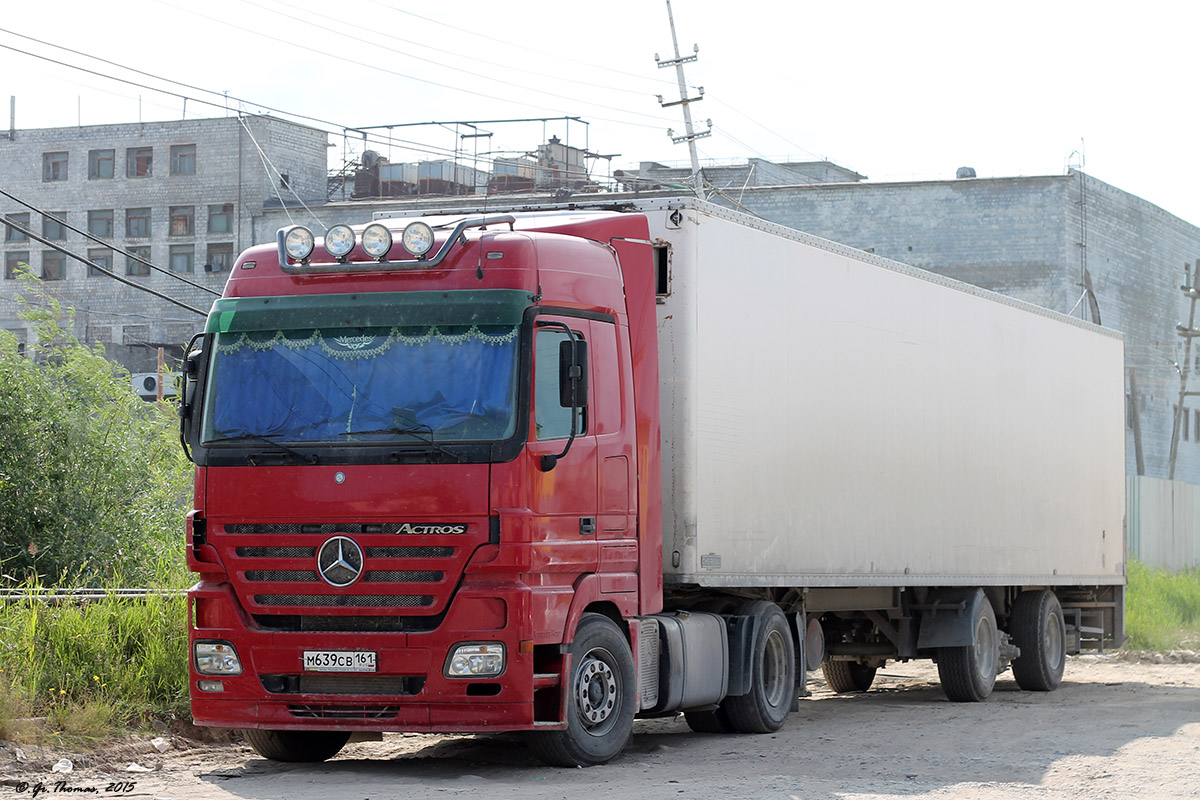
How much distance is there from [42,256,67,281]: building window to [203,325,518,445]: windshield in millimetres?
68188

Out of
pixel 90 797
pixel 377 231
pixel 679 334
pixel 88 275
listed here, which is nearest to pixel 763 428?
pixel 679 334

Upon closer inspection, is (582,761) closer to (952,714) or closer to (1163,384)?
(952,714)

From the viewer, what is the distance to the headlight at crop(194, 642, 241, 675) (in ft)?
34.3

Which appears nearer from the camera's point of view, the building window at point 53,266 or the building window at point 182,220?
the building window at point 182,220

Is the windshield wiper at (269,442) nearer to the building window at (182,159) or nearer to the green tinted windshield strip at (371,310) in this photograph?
the green tinted windshield strip at (371,310)

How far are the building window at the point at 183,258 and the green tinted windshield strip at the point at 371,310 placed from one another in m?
62.1

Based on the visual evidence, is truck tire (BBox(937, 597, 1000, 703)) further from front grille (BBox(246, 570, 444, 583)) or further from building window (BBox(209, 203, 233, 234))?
building window (BBox(209, 203, 233, 234))

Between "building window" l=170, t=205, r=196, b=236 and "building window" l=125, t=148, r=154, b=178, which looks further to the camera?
"building window" l=125, t=148, r=154, b=178

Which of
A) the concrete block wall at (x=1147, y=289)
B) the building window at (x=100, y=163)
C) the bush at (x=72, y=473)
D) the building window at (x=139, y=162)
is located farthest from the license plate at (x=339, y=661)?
the building window at (x=100, y=163)

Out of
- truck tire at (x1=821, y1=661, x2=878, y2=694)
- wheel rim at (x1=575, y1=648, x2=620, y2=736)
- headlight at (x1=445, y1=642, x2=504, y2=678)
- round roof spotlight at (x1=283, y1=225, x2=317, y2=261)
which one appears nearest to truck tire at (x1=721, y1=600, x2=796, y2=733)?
wheel rim at (x1=575, y1=648, x2=620, y2=736)

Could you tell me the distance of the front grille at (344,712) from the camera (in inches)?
402

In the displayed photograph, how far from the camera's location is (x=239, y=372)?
1059 cm

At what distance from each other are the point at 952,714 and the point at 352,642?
7.00 m

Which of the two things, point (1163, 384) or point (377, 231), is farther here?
point (1163, 384)
